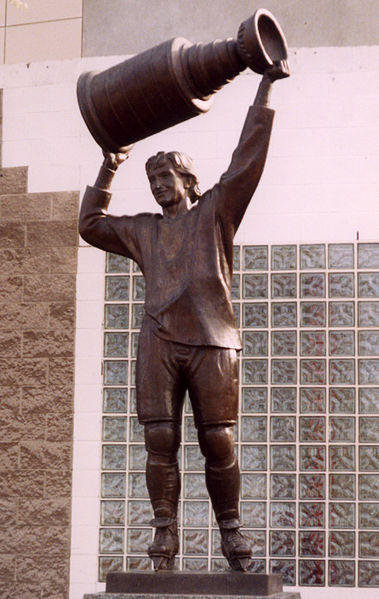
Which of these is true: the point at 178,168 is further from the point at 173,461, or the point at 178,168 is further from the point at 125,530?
the point at 125,530

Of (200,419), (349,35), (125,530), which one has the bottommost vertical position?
(125,530)

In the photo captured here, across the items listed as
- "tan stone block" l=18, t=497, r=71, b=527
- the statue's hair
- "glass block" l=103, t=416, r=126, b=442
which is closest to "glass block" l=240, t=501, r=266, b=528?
"glass block" l=103, t=416, r=126, b=442

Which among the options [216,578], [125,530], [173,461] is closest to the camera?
[216,578]

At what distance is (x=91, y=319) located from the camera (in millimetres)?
8570

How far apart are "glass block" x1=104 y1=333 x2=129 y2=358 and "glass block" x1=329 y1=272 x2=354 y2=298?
1.40 meters

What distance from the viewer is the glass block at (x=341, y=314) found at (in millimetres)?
8227

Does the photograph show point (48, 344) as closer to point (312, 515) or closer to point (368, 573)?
point (312, 515)

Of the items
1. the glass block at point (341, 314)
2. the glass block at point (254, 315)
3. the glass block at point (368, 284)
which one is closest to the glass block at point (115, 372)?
the glass block at point (254, 315)

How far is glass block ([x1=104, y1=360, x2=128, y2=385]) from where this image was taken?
846 cm

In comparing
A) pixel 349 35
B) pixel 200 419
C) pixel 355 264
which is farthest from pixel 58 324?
pixel 200 419

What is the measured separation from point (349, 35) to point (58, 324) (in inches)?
109

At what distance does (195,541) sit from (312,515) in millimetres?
773

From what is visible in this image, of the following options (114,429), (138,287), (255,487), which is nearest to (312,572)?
(255,487)

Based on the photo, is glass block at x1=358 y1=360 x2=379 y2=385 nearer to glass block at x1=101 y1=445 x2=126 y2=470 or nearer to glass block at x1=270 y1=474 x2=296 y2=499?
glass block at x1=270 y1=474 x2=296 y2=499
